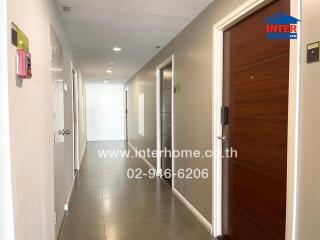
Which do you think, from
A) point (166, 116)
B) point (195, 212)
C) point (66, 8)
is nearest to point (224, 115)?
point (195, 212)

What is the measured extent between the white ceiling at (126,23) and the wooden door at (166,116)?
1.74 feet

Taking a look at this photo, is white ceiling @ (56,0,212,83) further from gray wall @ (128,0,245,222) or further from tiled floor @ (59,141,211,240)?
tiled floor @ (59,141,211,240)

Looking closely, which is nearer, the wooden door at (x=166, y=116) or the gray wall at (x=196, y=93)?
the gray wall at (x=196, y=93)

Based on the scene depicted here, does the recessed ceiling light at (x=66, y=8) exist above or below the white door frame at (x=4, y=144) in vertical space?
above

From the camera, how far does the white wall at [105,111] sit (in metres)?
10.2

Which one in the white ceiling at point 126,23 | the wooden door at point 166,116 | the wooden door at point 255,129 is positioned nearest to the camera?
the wooden door at point 255,129

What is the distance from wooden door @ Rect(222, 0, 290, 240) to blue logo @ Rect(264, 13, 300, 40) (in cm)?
4

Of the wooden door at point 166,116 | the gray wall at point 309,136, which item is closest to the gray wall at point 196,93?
the wooden door at point 166,116

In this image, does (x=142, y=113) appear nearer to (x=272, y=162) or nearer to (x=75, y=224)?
(x=75, y=224)

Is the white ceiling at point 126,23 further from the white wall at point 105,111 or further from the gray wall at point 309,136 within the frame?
the white wall at point 105,111

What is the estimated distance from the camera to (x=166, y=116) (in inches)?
174

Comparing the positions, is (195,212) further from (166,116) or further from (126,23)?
(126,23)

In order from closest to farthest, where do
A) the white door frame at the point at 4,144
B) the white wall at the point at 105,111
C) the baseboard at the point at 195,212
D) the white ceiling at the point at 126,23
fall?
the white door frame at the point at 4,144 < the white ceiling at the point at 126,23 < the baseboard at the point at 195,212 < the white wall at the point at 105,111

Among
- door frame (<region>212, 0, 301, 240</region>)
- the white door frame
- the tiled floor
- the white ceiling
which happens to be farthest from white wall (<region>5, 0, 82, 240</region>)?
door frame (<region>212, 0, 301, 240</region>)
